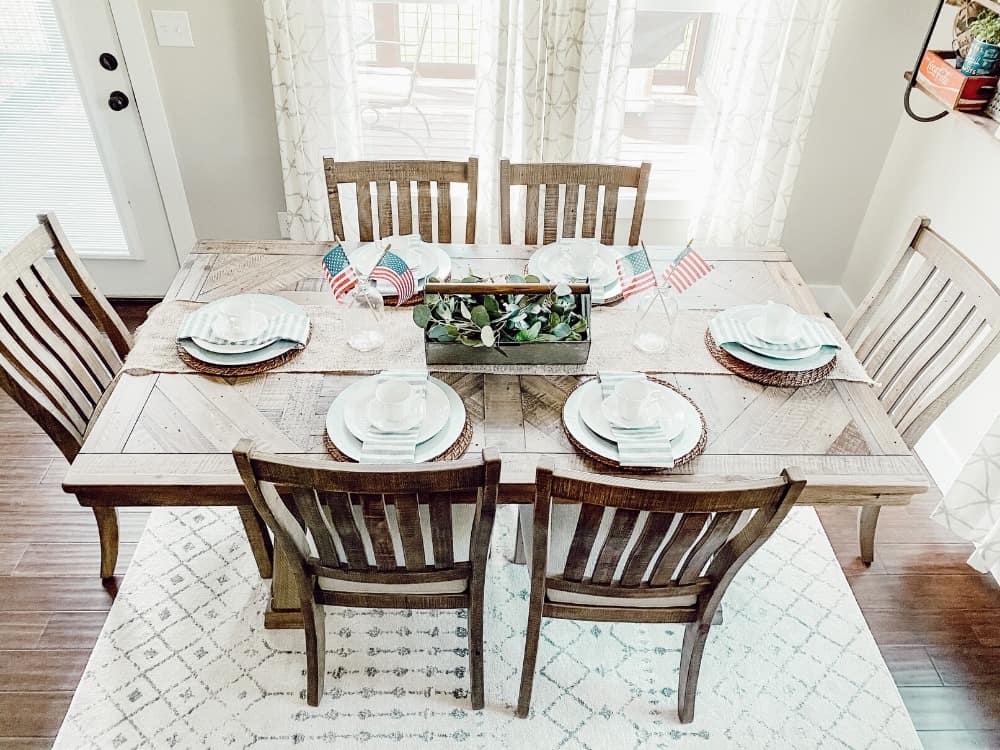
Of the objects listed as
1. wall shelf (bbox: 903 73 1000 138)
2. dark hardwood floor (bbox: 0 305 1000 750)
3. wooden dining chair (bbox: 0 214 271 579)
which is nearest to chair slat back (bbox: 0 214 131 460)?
wooden dining chair (bbox: 0 214 271 579)

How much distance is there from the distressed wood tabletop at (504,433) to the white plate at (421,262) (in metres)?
0.34

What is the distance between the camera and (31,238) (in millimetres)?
1963

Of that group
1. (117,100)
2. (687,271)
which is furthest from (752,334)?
(117,100)

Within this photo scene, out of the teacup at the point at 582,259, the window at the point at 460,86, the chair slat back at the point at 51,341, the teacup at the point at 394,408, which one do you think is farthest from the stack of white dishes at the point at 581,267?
the chair slat back at the point at 51,341

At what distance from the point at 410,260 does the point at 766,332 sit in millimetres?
980

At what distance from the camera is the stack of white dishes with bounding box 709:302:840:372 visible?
1.88 metres

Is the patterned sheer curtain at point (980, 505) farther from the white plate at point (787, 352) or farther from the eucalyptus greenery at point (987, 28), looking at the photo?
the eucalyptus greenery at point (987, 28)

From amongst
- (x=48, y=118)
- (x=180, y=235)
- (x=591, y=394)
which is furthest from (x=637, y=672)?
(x=48, y=118)

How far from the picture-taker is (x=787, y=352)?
1.90 m

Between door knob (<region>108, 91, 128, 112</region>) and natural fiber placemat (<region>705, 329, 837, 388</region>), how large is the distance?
226cm

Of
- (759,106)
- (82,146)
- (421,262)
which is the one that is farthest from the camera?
(82,146)

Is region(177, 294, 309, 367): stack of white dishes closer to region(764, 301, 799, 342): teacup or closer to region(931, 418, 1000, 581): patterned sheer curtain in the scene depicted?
region(764, 301, 799, 342): teacup

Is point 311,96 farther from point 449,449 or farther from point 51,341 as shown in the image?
point 449,449

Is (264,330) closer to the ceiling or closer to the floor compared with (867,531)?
closer to the ceiling
